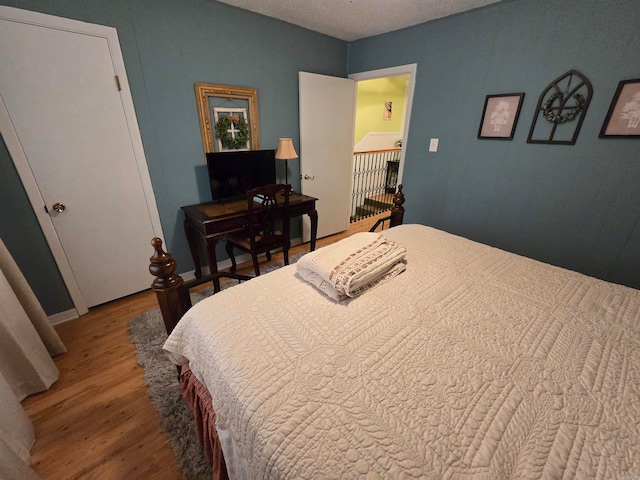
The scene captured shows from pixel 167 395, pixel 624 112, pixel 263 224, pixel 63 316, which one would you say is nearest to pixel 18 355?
pixel 63 316

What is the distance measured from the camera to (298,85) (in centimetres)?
284

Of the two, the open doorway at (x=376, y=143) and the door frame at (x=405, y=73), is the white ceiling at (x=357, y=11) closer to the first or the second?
the door frame at (x=405, y=73)

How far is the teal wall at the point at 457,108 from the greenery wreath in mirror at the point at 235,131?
212 millimetres

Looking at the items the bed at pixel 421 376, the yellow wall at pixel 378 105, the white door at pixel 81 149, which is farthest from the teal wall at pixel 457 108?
the yellow wall at pixel 378 105

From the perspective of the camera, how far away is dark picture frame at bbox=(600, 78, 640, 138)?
65.8 inches

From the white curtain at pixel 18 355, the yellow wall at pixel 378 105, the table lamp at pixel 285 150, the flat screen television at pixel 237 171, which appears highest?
the yellow wall at pixel 378 105

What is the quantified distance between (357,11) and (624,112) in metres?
2.13

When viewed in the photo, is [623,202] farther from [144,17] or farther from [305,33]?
[144,17]

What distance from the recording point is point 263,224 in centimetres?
237

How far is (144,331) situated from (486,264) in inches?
94.0

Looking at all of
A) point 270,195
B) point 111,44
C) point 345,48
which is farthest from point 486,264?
point 345,48

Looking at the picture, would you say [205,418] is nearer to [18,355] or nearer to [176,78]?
[18,355]

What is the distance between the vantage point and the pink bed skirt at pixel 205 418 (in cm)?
101

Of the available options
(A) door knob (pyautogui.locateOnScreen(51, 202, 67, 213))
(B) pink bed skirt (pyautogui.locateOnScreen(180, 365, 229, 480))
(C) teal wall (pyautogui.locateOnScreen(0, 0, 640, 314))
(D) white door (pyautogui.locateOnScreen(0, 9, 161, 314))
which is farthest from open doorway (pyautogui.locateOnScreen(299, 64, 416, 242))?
(B) pink bed skirt (pyautogui.locateOnScreen(180, 365, 229, 480))
